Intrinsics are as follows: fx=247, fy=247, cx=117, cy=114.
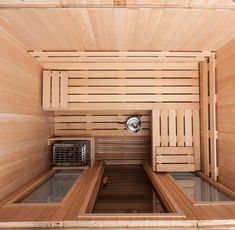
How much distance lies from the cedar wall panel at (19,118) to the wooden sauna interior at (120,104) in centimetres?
1

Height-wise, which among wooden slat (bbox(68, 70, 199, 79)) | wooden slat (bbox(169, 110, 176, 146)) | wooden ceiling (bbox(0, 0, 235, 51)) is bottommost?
wooden slat (bbox(169, 110, 176, 146))

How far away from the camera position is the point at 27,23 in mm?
2164

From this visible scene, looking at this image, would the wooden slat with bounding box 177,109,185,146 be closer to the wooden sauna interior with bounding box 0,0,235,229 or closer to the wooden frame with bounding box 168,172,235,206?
the wooden sauna interior with bounding box 0,0,235,229

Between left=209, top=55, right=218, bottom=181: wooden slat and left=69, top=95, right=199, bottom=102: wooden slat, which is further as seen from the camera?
left=69, top=95, right=199, bottom=102: wooden slat

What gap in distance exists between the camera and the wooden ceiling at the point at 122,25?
73.4 inches

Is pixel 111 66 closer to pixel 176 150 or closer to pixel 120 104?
pixel 120 104

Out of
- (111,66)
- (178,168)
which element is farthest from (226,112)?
(111,66)

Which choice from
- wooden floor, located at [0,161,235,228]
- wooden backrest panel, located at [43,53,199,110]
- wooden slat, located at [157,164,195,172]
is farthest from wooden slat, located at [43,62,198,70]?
wooden floor, located at [0,161,235,228]

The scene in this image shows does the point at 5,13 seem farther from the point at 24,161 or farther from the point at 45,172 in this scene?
the point at 45,172

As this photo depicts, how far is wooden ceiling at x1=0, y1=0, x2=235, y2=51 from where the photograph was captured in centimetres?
186

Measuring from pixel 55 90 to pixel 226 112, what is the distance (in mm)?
2101

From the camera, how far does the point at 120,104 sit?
3.33 m

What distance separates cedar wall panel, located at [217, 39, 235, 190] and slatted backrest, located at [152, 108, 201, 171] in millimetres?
465

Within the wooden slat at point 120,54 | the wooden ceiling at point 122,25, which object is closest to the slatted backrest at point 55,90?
the wooden slat at point 120,54
